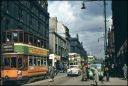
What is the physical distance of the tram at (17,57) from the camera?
1182 inches

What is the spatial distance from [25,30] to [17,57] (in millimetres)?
9074

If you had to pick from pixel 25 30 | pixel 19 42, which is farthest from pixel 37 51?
pixel 19 42

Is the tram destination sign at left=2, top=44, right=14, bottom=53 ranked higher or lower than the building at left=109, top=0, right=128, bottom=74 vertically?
lower

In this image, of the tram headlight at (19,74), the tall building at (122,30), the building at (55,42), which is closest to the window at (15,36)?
the tram headlight at (19,74)

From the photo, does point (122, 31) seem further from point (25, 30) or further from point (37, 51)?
point (37, 51)

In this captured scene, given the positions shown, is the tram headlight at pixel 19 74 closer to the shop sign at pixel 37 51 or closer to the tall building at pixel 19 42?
the tall building at pixel 19 42

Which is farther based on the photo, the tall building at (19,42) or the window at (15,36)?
the window at (15,36)

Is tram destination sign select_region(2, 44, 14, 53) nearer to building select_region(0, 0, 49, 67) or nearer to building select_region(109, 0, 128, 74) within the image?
building select_region(0, 0, 49, 67)

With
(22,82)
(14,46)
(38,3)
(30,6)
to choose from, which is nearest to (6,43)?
(14,46)

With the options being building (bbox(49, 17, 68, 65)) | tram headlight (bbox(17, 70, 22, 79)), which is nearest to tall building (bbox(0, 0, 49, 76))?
tram headlight (bbox(17, 70, 22, 79))

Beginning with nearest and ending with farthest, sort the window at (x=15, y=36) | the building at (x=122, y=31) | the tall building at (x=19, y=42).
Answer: the tall building at (x=19, y=42) → the window at (x=15, y=36) → the building at (x=122, y=31)

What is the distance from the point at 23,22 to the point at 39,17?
47.5 ft

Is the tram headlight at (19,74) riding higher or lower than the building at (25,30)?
lower

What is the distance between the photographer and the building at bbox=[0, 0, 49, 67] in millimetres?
30578
